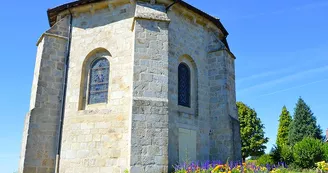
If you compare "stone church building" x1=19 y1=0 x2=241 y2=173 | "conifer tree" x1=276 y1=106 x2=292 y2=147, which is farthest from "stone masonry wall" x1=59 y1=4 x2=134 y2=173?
"conifer tree" x1=276 y1=106 x2=292 y2=147

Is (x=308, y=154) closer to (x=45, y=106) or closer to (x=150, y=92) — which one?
(x=150, y=92)

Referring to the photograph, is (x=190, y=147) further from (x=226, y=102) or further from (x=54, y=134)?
(x=54, y=134)

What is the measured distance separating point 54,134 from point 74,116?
1010mm

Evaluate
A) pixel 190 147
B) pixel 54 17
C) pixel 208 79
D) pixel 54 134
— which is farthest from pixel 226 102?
pixel 54 17

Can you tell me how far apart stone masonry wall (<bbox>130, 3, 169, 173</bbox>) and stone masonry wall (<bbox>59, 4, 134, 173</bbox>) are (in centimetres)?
58

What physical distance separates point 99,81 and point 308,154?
11432 millimetres

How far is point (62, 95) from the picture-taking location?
10977mm

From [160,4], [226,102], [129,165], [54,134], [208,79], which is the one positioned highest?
[160,4]

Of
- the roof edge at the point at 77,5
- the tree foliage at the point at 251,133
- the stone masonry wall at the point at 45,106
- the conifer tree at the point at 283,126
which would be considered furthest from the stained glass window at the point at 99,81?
the conifer tree at the point at 283,126

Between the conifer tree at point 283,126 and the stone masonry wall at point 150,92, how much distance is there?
33.2 metres

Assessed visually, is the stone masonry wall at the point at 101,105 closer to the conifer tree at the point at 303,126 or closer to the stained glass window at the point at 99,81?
the stained glass window at the point at 99,81

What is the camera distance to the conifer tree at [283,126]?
38.4 m

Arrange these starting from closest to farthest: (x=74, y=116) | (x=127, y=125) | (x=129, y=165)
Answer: (x=129, y=165) < (x=127, y=125) < (x=74, y=116)

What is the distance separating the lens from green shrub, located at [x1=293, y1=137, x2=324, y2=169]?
15180 mm
